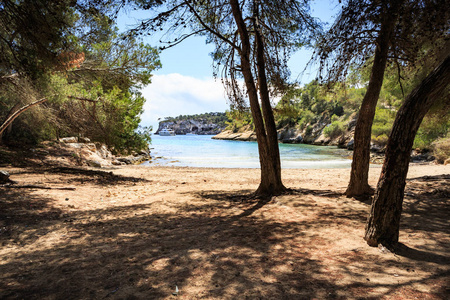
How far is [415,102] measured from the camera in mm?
3045

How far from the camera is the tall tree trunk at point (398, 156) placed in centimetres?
298

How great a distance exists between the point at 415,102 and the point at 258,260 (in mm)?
2539

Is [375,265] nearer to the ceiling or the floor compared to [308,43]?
nearer to the floor

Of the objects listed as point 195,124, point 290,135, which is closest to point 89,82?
point 290,135

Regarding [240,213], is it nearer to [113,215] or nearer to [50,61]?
[113,215]

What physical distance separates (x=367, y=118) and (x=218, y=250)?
4.25 metres

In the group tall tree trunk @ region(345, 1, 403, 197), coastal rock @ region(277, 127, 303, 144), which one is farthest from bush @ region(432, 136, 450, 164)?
coastal rock @ region(277, 127, 303, 144)

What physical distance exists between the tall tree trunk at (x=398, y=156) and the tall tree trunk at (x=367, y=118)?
2.48 metres

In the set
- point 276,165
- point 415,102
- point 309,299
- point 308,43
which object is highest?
point 308,43

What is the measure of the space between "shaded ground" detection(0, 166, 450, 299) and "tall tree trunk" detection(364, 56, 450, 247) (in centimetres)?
26

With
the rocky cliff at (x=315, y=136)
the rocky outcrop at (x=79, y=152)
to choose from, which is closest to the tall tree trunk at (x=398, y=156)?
the rocky outcrop at (x=79, y=152)

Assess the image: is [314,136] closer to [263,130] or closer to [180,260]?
[263,130]

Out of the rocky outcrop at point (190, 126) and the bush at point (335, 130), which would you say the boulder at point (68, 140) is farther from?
the rocky outcrop at point (190, 126)

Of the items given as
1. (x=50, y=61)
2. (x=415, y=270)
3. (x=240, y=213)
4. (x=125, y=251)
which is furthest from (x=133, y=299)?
(x=50, y=61)
